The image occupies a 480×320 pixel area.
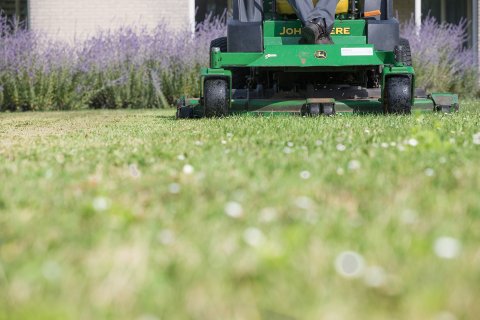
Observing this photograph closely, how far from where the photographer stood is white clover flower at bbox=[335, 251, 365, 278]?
6.25 feet

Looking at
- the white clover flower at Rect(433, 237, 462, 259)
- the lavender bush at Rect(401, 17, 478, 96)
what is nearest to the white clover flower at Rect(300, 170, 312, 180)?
the white clover flower at Rect(433, 237, 462, 259)

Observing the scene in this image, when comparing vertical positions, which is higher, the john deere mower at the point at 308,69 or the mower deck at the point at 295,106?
the john deere mower at the point at 308,69

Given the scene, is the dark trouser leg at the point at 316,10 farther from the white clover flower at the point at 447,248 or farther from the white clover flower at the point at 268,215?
the white clover flower at the point at 447,248

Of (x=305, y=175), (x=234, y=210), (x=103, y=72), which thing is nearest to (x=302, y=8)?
(x=305, y=175)

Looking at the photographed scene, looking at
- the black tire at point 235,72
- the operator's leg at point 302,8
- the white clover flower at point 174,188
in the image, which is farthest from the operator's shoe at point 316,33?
the white clover flower at point 174,188

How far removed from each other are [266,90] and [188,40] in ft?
14.6

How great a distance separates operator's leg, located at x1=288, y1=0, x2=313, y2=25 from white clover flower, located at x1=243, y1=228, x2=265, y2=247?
563 centimetres

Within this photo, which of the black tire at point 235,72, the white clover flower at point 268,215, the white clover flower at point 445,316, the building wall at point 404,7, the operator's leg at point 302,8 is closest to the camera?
the white clover flower at point 445,316

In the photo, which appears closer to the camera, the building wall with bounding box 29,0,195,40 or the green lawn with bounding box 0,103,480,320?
the green lawn with bounding box 0,103,480,320

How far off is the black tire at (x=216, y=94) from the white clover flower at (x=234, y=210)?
15.9 ft

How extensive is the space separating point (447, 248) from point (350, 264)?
28cm

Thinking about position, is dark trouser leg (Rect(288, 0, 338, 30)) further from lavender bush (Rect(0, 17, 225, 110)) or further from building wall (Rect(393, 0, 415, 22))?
building wall (Rect(393, 0, 415, 22))

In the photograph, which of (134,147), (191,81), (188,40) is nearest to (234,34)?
(134,147)

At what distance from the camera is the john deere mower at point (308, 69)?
24.2 feet
